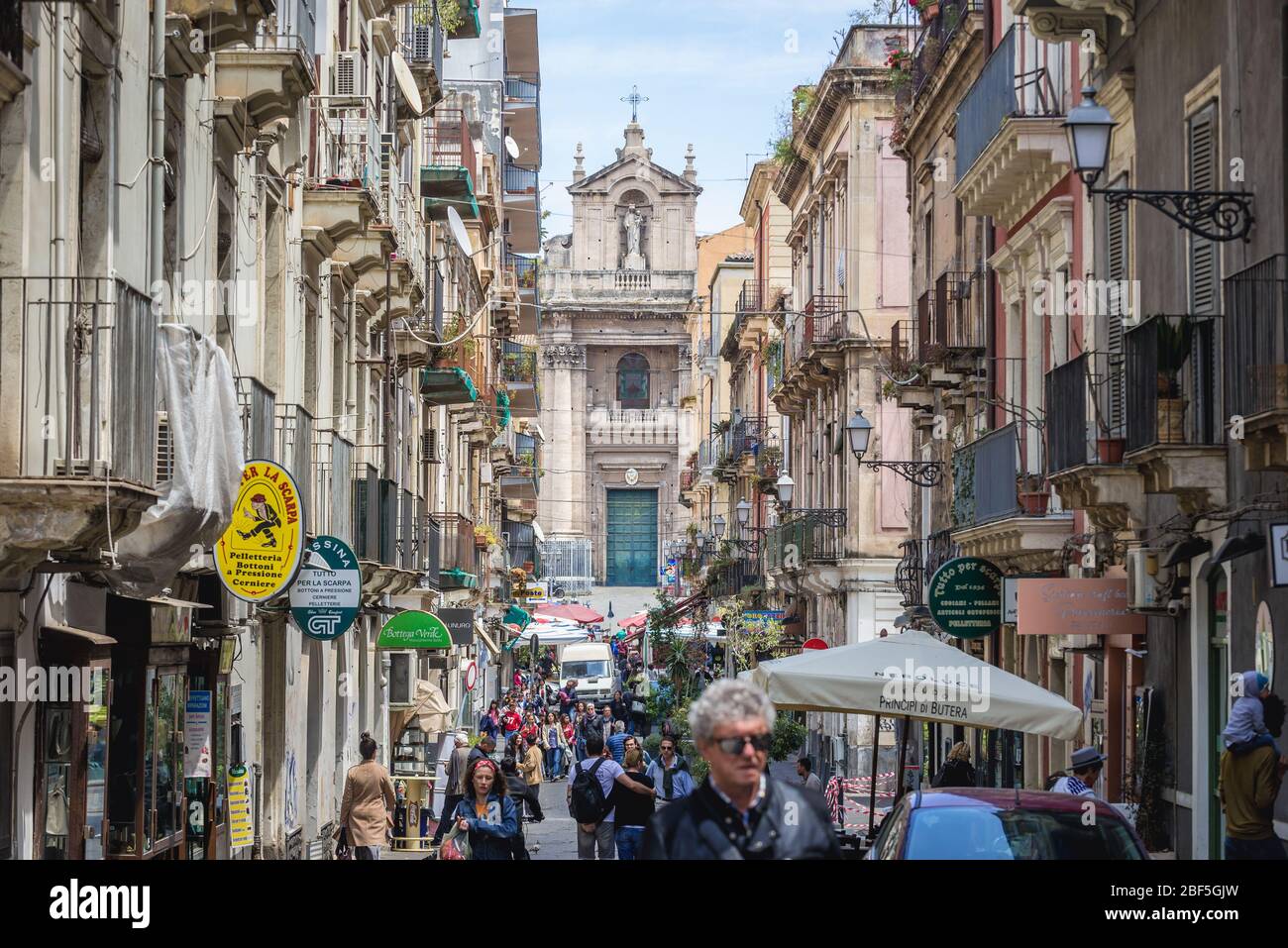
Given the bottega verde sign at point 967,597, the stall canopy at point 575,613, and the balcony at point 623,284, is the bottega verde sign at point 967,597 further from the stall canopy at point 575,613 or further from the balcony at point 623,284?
the balcony at point 623,284

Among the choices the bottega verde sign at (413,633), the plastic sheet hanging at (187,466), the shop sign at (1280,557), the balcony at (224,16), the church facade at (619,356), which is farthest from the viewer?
the church facade at (619,356)

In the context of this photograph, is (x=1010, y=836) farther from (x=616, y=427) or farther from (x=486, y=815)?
(x=616, y=427)

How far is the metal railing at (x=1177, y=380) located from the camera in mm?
14617

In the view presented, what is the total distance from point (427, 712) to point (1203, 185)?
17451mm

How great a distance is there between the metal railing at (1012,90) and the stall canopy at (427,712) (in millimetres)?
11531

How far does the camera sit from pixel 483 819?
44.7ft

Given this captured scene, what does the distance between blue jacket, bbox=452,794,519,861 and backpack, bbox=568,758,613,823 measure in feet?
12.9

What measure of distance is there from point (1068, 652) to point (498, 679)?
3801 cm

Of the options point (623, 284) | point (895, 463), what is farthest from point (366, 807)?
point (623, 284)

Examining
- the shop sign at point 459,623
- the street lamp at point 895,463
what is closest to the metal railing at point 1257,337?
the street lamp at point 895,463

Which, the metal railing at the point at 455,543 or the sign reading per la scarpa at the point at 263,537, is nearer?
the sign reading per la scarpa at the point at 263,537

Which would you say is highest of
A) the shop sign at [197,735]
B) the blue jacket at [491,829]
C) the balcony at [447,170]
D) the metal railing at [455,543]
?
the balcony at [447,170]

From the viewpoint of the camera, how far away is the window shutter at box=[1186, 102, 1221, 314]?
51.0 feet
